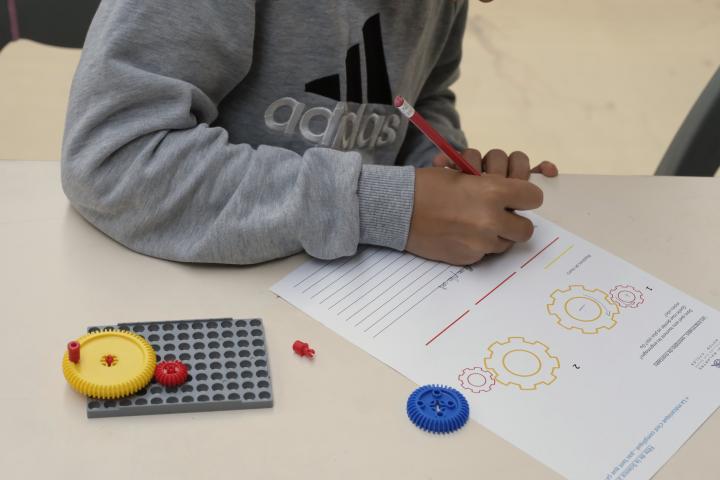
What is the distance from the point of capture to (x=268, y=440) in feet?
1.99

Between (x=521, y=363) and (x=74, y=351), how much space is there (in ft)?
1.00

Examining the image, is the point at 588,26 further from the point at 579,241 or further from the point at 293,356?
the point at 293,356

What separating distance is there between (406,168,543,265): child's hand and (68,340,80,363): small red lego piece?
0.92ft

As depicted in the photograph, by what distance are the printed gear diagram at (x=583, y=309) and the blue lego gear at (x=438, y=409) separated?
124mm

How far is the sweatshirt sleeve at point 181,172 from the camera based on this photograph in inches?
29.2

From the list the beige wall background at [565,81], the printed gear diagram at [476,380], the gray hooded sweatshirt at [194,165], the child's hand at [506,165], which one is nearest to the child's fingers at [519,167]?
the child's hand at [506,165]

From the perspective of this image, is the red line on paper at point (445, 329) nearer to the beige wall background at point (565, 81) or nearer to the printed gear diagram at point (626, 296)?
the printed gear diagram at point (626, 296)

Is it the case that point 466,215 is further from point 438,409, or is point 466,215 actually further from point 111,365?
point 111,365

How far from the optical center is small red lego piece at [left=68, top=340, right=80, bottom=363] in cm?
62

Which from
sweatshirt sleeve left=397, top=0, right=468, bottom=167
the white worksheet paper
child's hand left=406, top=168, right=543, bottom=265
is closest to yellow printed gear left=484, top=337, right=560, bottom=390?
the white worksheet paper

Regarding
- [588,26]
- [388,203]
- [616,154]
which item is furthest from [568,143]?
[388,203]

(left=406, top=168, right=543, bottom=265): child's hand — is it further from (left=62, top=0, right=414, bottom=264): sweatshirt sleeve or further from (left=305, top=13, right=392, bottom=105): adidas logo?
(left=305, top=13, right=392, bottom=105): adidas logo

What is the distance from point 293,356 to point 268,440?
0.08 m

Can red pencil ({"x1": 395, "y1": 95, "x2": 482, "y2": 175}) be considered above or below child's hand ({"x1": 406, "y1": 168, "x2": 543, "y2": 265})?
above
